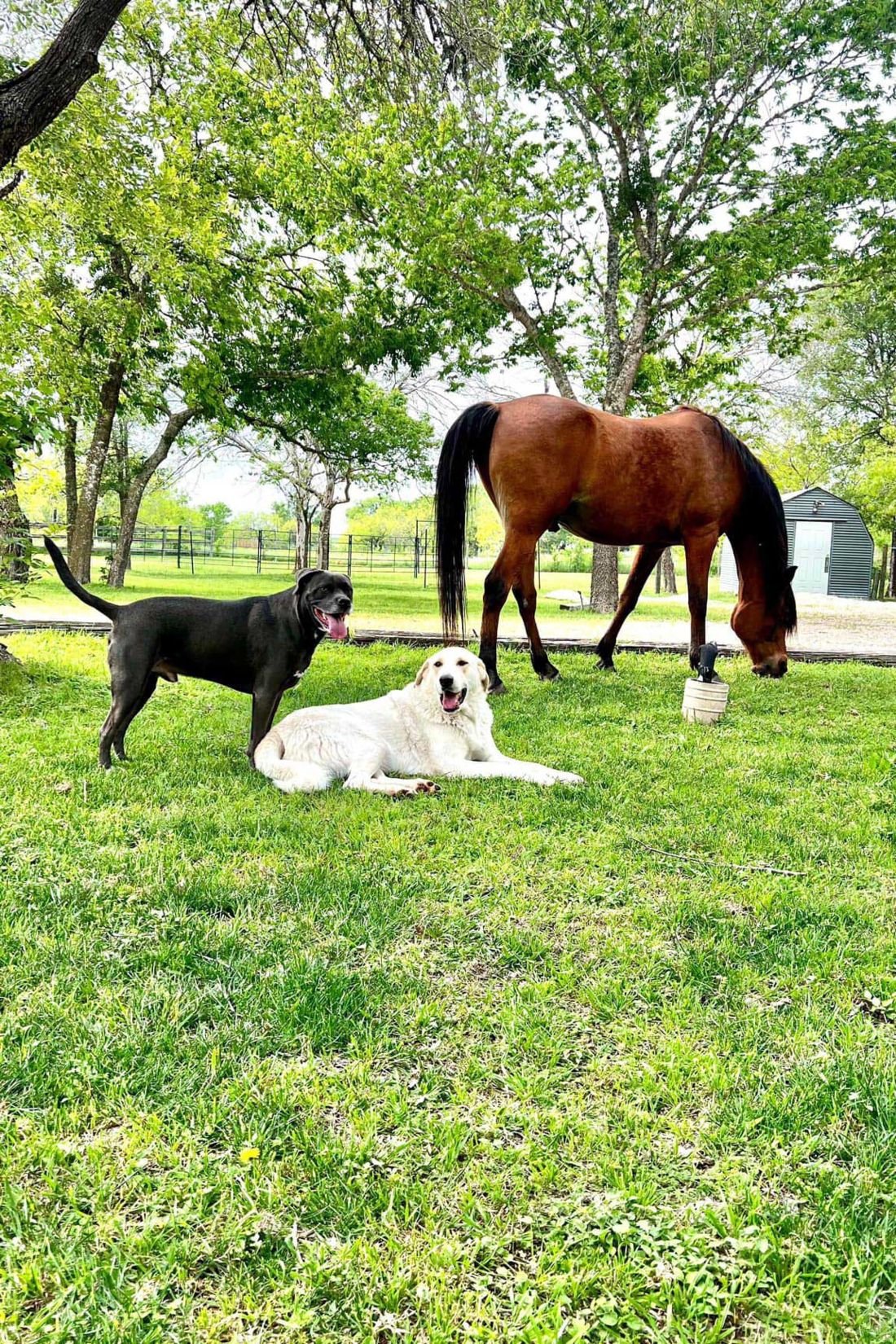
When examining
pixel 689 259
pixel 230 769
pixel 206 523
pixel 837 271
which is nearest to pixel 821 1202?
pixel 230 769

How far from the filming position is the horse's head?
25.0 ft

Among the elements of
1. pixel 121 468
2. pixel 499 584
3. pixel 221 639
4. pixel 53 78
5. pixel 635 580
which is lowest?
pixel 221 639

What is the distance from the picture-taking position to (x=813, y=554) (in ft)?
112

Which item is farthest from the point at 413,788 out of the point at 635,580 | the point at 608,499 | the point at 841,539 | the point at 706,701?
the point at 841,539

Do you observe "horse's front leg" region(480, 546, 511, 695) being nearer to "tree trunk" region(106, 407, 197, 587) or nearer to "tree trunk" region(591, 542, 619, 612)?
"tree trunk" region(591, 542, 619, 612)

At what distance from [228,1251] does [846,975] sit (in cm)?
186

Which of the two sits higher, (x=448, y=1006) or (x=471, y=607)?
(x=471, y=607)

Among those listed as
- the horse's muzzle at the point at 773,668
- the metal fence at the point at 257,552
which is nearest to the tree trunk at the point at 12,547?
the horse's muzzle at the point at 773,668

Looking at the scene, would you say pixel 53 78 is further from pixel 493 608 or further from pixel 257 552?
pixel 257 552

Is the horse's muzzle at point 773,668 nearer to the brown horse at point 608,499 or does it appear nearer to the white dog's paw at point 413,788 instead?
the brown horse at point 608,499

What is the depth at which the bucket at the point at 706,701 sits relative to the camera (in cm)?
574

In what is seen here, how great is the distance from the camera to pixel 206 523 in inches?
2945

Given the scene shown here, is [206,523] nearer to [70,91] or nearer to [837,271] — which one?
[837,271]

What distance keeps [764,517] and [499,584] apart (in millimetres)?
2945
